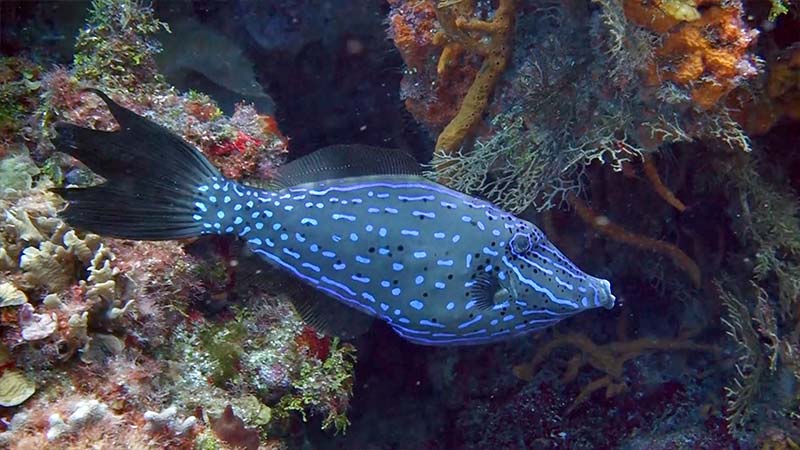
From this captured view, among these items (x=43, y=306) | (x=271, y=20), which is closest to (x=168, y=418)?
(x=43, y=306)

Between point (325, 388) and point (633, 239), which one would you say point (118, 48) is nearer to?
point (325, 388)

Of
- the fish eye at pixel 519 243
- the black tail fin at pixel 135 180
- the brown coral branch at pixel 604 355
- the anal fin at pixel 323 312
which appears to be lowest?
the brown coral branch at pixel 604 355

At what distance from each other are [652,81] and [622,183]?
1746 millimetres

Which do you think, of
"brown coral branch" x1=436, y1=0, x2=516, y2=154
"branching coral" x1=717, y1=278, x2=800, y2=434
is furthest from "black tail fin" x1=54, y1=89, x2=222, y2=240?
"branching coral" x1=717, y1=278, x2=800, y2=434

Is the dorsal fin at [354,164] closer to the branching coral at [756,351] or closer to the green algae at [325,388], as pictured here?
the green algae at [325,388]

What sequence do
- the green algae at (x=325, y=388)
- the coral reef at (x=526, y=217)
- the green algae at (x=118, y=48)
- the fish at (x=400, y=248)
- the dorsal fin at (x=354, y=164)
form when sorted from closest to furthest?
1. the coral reef at (x=526, y=217)
2. the fish at (x=400, y=248)
3. the dorsal fin at (x=354, y=164)
4. the green algae at (x=325, y=388)
5. the green algae at (x=118, y=48)

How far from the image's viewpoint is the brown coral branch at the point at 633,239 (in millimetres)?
4679

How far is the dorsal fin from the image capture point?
342cm

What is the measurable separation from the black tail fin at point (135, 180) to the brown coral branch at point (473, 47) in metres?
1.87

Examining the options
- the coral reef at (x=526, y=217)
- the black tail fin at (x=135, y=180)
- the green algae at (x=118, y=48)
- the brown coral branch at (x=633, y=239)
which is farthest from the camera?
the brown coral branch at (x=633, y=239)

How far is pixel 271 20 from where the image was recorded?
6414 millimetres

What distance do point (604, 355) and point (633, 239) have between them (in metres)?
1.35

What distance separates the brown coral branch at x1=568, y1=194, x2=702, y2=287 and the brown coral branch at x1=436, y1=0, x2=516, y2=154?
1075 mm

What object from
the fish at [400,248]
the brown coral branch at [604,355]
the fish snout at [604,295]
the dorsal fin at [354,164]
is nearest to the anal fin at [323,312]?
the fish at [400,248]
